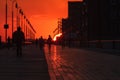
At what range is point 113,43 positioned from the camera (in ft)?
182

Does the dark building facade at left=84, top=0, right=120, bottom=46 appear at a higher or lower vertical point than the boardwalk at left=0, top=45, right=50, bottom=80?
higher

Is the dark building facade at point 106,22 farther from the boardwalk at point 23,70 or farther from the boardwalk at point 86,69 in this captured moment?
the boardwalk at point 23,70

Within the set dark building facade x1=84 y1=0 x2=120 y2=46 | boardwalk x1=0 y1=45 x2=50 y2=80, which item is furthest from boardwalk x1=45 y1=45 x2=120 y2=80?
dark building facade x1=84 y1=0 x2=120 y2=46

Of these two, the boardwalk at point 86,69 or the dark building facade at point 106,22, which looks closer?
the boardwalk at point 86,69

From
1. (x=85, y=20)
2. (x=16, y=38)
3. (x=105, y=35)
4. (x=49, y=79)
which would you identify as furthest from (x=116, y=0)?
(x=49, y=79)

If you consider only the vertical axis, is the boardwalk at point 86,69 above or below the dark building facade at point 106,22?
below

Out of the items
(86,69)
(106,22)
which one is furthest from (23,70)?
(106,22)

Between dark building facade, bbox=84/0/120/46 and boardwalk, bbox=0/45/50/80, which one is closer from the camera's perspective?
boardwalk, bbox=0/45/50/80

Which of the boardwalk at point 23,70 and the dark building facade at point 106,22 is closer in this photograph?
the boardwalk at point 23,70

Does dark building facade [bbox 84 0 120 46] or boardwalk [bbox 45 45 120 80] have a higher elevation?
dark building facade [bbox 84 0 120 46]

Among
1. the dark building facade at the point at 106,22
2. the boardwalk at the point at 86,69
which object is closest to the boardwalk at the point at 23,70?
the boardwalk at the point at 86,69

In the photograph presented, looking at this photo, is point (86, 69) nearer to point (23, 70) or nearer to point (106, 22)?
point (23, 70)

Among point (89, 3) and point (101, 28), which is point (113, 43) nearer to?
point (101, 28)

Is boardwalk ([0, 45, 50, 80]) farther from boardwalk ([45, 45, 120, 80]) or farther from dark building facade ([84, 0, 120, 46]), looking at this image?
dark building facade ([84, 0, 120, 46])
